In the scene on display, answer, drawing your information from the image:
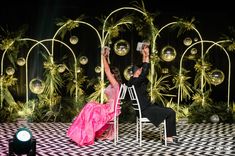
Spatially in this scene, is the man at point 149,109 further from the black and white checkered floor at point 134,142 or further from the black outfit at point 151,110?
the black and white checkered floor at point 134,142

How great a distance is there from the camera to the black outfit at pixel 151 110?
19.9 feet

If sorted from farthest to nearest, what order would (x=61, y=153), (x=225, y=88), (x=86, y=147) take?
1. (x=225, y=88)
2. (x=86, y=147)
3. (x=61, y=153)

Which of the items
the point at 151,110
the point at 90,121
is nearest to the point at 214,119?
the point at 151,110

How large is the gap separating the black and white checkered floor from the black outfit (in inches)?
13.7

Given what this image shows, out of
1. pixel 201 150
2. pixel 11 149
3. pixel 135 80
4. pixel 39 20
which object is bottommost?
pixel 201 150

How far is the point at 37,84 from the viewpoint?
754cm

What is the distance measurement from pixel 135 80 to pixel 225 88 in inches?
225

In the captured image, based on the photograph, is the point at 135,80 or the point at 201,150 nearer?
the point at 201,150

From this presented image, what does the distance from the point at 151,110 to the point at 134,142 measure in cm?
59

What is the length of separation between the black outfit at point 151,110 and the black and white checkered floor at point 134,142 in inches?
13.7

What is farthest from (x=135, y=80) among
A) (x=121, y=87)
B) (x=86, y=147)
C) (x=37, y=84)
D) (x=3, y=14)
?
(x=3, y=14)

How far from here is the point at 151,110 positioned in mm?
6113

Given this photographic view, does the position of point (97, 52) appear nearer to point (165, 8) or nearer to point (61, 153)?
point (165, 8)

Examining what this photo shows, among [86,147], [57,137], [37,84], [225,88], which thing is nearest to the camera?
[86,147]
